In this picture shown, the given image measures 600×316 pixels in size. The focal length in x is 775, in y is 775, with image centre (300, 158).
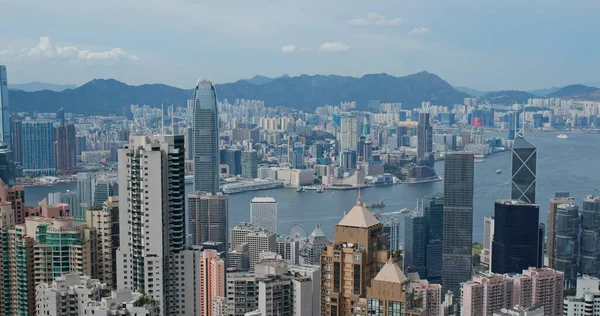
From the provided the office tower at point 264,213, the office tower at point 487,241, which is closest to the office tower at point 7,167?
the office tower at point 264,213

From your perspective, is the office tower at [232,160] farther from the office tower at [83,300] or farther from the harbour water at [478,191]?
the office tower at [83,300]

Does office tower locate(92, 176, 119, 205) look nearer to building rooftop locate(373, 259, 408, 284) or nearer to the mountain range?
the mountain range

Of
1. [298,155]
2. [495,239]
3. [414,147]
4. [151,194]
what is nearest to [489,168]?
[414,147]

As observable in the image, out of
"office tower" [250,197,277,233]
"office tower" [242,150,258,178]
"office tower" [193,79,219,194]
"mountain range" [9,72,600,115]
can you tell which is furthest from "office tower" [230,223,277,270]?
"office tower" [242,150,258,178]

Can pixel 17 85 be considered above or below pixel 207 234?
above

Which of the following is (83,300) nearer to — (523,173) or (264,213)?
(264,213)

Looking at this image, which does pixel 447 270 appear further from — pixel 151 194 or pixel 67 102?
A: pixel 67 102
